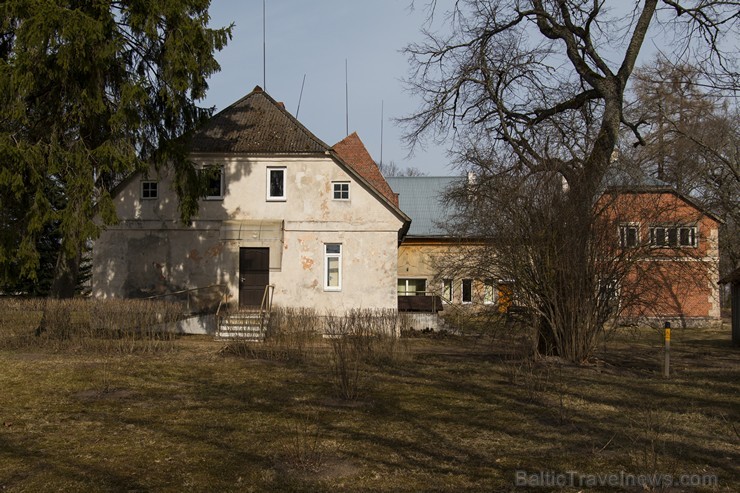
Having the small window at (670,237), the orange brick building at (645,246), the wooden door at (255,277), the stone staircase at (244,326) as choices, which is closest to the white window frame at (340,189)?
the wooden door at (255,277)

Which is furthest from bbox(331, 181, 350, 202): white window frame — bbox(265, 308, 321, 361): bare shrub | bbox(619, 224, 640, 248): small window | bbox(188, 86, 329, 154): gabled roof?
bbox(619, 224, 640, 248): small window

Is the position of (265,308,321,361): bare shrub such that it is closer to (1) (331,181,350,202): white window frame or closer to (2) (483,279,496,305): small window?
(2) (483,279,496,305): small window

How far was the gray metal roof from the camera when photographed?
3866 centimetres

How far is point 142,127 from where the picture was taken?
19.6 metres

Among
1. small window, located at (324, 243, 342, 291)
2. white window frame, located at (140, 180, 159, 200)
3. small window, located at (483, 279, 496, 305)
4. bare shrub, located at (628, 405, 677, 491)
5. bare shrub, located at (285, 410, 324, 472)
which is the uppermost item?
white window frame, located at (140, 180, 159, 200)

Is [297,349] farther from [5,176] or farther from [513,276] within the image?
[5,176]

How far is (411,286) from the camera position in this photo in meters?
36.8

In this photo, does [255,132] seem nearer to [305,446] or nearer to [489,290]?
[489,290]

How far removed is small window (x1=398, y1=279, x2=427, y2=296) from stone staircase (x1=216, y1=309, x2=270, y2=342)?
1551cm

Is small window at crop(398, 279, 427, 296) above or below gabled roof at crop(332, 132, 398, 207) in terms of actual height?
below

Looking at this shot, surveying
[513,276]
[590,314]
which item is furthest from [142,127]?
[590,314]

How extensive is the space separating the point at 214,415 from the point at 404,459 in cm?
341

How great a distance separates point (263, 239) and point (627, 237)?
13449 mm

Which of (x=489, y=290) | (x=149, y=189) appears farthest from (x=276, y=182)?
(x=489, y=290)
